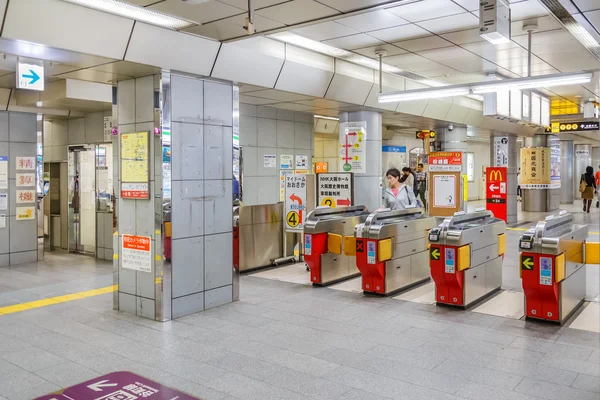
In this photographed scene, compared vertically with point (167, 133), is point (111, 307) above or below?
below

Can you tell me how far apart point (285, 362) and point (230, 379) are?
516 millimetres

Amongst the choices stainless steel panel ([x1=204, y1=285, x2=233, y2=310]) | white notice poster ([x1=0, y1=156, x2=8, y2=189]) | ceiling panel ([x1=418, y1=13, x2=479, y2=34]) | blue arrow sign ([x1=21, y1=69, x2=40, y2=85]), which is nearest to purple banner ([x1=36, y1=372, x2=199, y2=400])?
stainless steel panel ([x1=204, y1=285, x2=233, y2=310])

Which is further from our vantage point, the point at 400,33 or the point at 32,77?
the point at 400,33

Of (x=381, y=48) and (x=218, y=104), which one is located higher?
(x=381, y=48)

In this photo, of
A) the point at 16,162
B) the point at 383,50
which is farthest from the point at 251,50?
the point at 16,162

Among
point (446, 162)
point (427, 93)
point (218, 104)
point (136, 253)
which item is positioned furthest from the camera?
point (446, 162)

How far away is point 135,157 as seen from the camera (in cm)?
543

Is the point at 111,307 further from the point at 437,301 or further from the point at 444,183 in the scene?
the point at 444,183

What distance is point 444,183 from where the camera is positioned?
11.1 meters

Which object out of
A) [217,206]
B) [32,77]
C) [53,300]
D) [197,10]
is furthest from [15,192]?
[197,10]

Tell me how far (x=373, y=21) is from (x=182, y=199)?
2.74 m

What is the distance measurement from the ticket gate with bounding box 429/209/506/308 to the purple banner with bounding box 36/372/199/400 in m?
3.19

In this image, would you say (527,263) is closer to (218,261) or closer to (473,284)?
(473,284)

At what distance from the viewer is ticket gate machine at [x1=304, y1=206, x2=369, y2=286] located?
6.76m
